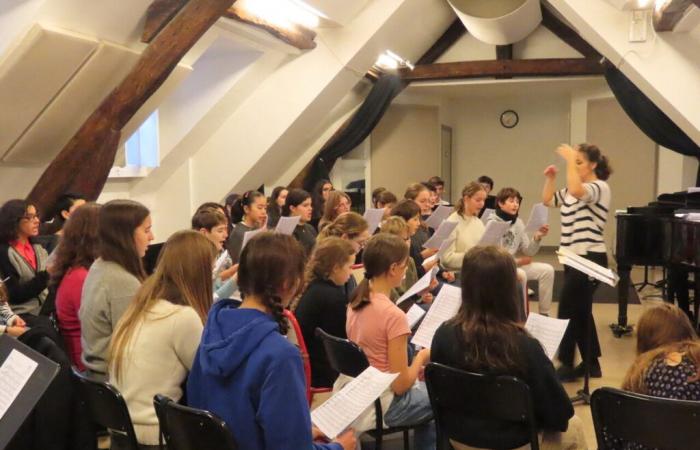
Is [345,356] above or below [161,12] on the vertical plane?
below

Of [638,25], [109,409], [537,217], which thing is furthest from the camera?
[638,25]

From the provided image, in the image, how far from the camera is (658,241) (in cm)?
500

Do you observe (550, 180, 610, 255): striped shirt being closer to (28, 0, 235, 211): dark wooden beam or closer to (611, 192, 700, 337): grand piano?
(611, 192, 700, 337): grand piano

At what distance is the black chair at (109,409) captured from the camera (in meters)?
1.96

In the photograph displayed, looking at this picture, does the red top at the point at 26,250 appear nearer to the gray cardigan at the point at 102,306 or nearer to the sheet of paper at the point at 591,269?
the gray cardigan at the point at 102,306

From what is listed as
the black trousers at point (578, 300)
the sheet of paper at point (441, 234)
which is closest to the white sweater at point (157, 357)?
the black trousers at point (578, 300)

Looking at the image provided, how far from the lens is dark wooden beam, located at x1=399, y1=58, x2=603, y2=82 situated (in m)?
8.50

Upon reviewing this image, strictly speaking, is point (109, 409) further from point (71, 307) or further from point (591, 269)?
point (591, 269)

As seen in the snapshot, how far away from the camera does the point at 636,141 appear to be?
30.2ft

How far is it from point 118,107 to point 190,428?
3307mm

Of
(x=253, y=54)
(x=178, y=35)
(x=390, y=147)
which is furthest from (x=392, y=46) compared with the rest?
(x=178, y=35)

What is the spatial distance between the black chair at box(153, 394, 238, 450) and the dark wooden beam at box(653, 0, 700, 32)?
4.95 metres

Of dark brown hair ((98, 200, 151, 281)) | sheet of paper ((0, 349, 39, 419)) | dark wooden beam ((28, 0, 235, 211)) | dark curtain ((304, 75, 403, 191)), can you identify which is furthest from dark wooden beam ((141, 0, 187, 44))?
dark curtain ((304, 75, 403, 191))

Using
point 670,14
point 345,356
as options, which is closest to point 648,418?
point 345,356
